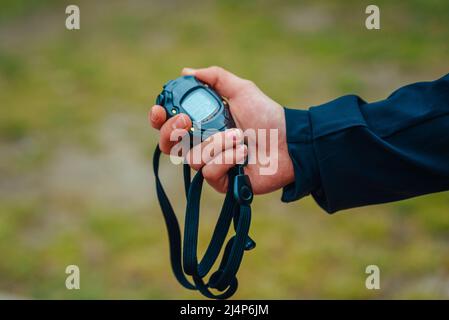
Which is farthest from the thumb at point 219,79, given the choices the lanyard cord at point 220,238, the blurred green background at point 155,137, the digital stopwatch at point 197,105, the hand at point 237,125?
the blurred green background at point 155,137

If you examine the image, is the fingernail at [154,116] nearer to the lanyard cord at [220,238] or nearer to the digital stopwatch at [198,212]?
the digital stopwatch at [198,212]

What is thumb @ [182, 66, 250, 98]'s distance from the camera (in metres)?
1.96

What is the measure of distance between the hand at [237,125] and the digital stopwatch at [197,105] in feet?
0.09

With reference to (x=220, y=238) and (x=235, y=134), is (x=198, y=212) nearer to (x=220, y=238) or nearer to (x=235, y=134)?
(x=220, y=238)

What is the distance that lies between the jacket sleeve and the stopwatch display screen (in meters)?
0.24

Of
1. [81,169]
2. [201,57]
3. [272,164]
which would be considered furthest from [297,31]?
[272,164]

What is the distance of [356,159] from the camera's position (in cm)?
171

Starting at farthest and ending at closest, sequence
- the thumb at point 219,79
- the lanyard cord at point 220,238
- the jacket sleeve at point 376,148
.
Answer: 1. the thumb at point 219,79
2. the jacket sleeve at point 376,148
3. the lanyard cord at point 220,238

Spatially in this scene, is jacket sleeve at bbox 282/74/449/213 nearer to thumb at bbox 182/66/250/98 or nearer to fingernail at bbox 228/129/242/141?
fingernail at bbox 228/129/242/141

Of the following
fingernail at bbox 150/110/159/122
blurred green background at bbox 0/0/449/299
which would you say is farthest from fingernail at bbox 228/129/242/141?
blurred green background at bbox 0/0/449/299

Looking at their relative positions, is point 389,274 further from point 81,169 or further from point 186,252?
point 81,169

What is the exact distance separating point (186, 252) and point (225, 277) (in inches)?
A: 4.7

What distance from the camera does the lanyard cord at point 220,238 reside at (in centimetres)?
157

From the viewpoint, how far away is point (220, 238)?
167cm
